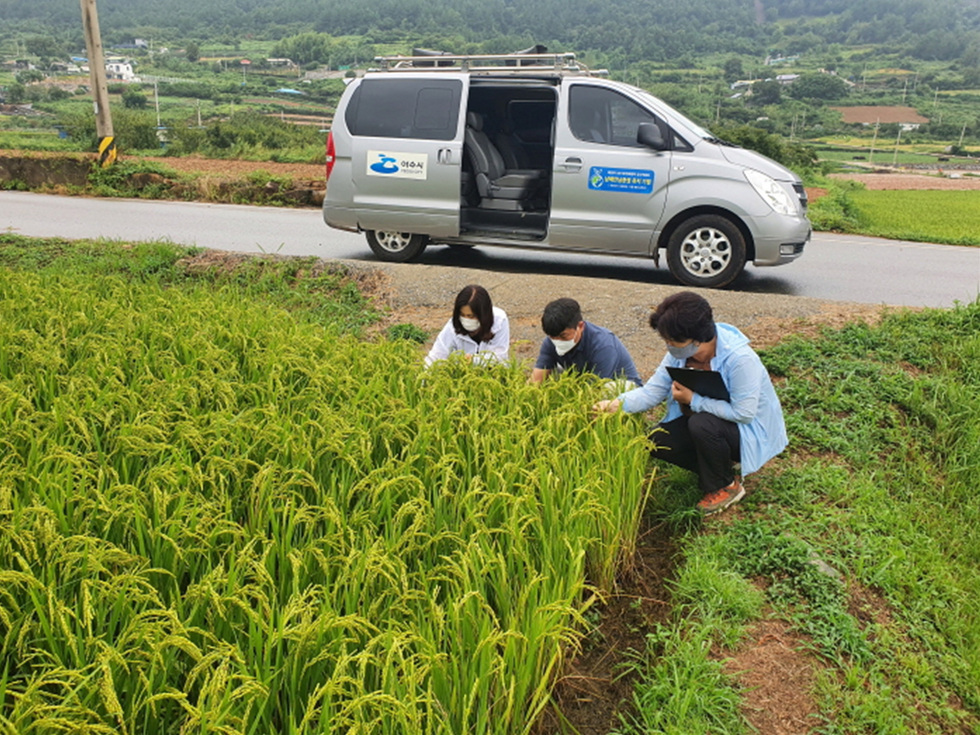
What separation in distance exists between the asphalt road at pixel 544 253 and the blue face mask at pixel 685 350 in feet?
14.8

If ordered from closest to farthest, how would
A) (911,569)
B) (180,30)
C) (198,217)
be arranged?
(911,569), (198,217), (180,30)

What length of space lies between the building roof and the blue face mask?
76747 mm

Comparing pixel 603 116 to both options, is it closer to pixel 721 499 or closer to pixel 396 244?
pixel 396 244

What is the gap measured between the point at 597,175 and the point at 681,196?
84cm

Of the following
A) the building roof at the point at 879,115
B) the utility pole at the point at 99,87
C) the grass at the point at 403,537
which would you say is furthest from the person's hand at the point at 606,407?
the building roof at the point at 879,115

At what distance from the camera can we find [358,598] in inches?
99.6

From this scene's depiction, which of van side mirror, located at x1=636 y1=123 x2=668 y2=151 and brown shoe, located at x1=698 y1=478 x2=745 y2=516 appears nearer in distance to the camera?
brown shoe, located at x1=698 y1=478 x2=745 y2=516

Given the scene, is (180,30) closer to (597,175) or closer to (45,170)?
(45,170)

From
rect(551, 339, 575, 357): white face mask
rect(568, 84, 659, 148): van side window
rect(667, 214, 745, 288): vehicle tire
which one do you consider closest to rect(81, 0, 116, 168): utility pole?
rect(568, 84, 659, 148): van side window

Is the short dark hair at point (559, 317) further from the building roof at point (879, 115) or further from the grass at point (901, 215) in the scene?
the building roof at point (879, 115)

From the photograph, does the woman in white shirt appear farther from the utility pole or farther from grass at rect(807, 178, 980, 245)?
the utility pole

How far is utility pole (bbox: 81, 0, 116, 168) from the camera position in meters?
17.4

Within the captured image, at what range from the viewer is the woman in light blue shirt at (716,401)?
4027 mm

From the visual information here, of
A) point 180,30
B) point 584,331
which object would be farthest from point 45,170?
point 180,30
